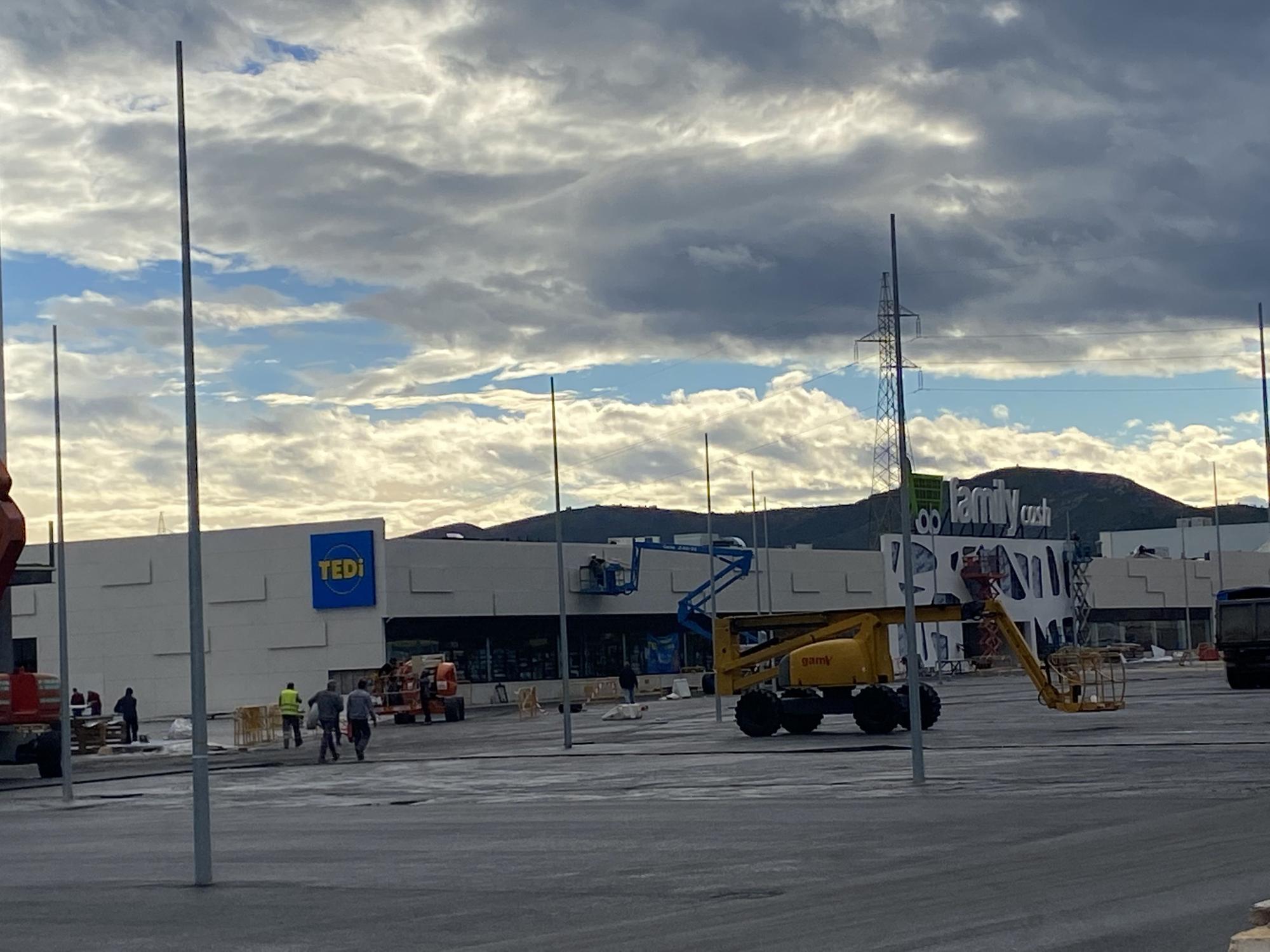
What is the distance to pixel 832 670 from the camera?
39.1 meters

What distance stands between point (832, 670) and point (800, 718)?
1.64 metres

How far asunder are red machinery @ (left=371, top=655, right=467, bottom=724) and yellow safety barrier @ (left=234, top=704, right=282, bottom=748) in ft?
28.9

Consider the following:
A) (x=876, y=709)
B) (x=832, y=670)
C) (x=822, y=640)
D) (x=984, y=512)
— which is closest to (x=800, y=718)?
(x=832, y=670)

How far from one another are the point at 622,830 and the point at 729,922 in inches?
298

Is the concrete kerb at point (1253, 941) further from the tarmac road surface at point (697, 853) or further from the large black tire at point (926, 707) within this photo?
the large black tire at point (926, 707)

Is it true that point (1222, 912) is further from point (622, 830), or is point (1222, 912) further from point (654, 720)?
point (654, 720)

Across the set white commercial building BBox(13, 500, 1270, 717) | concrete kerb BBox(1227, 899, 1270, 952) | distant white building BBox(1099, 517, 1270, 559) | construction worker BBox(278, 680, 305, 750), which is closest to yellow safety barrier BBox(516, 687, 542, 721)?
white commercial building BBox(13, 500, 1270, 717)

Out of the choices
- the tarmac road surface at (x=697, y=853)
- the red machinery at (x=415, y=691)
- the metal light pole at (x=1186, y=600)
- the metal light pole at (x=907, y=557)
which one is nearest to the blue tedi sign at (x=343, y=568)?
the red machinery at (x=415, y=691)

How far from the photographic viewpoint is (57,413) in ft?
97.0

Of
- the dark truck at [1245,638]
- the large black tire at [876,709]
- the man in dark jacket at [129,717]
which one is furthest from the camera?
the man in dark jacket at [129,717]

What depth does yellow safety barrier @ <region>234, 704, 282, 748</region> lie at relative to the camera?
167 feet

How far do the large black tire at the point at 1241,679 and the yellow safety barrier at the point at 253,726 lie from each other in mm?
28616

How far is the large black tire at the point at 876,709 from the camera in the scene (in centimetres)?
3794

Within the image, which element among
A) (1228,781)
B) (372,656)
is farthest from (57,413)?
(372,656)
